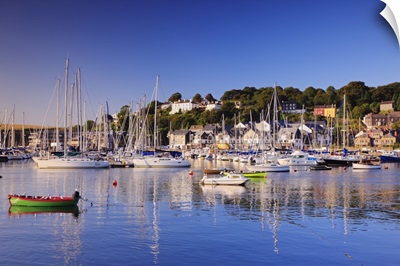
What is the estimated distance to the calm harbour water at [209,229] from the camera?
58.9 ft

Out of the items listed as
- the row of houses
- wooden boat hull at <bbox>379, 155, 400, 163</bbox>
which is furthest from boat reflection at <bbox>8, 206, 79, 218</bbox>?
the row of houses

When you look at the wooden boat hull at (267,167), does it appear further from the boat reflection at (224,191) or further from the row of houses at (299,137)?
the row of houses at (299,137)

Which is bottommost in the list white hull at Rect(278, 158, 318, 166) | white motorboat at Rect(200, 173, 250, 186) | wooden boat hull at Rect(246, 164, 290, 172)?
white motorboat at Rect(200, 173, 250, 186)

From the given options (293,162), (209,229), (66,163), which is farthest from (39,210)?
(293,162)

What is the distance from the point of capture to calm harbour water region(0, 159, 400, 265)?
1794 centimetres

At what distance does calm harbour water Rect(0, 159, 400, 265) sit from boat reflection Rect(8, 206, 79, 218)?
1.19 ft

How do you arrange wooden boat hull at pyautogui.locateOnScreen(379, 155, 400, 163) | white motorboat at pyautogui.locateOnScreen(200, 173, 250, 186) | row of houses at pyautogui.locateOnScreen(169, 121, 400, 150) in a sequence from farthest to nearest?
row of houses at pyautogui.locateOnScreen(169, 121, 400, 150)
wooden boat hull at pyautogui.locateOnScreen(379, 155, 400, 163)
white motorboat at pyautogui.locateOnScreen(200, 173, 250, 186)

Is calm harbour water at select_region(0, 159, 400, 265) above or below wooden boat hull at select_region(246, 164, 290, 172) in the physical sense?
below

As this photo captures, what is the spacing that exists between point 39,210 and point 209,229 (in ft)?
41.3

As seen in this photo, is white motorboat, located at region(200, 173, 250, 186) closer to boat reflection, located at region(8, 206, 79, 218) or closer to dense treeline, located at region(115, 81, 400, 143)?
boat reflection, located at region(8, 206, 79, 218)

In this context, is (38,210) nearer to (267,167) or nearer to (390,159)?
(267,167)

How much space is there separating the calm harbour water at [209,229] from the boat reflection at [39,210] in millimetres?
364

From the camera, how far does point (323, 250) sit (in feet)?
62.7

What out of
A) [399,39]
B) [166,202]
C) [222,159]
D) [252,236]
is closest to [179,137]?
[222,159]
